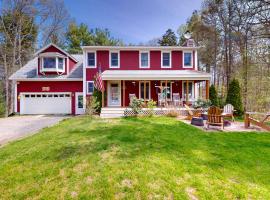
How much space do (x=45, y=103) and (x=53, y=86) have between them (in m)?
1.80

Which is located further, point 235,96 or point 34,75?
point 34,75

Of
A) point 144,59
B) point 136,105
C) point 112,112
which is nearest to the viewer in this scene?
point 136,105

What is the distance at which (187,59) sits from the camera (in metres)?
19.1

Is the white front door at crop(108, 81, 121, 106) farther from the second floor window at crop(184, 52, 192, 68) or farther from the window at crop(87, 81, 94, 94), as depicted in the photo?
the second floor window at crop(184, 52, 192, 68)

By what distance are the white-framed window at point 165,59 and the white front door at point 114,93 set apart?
15.5 ft

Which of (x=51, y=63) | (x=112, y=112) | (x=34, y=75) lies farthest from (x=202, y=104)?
(x=34, y=75)

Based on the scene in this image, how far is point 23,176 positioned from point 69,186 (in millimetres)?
1324

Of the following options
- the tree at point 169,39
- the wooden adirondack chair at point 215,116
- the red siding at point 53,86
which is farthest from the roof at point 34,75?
the tree at point 169,39

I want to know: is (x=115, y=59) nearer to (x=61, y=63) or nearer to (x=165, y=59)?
(x=165, y=59)

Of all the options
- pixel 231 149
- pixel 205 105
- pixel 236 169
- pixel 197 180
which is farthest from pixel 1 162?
pixel 205 105

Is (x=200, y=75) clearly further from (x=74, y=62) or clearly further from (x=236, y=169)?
(x=74, y=62)

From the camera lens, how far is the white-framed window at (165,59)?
19.0 meters

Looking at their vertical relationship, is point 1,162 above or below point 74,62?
below

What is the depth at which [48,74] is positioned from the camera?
1939 centimetres
